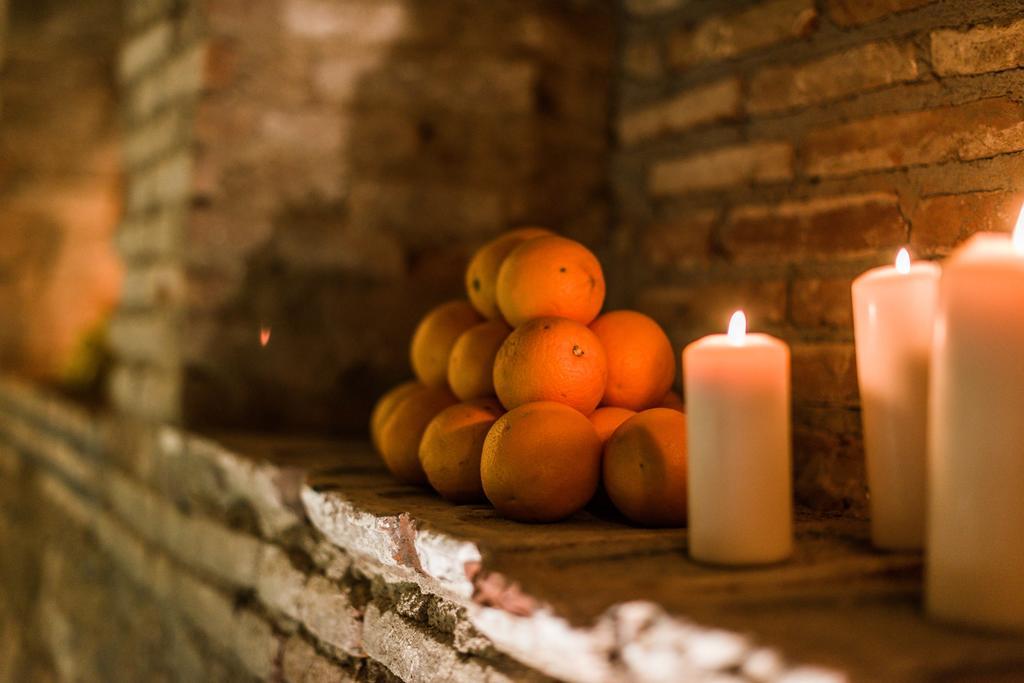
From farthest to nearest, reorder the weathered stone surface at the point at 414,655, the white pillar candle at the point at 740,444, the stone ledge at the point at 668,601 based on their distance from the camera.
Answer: the weathered stone surface at the point at 414,655, the white pillar candle at the point at 740,444, the stone ledge at the point at 668,601

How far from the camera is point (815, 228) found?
131 cm

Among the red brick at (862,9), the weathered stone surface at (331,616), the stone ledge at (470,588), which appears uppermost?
the red brick at (862,9)

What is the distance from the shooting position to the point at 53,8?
3.19 meters

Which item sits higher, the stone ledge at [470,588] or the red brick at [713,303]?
the red brick at [713,303]

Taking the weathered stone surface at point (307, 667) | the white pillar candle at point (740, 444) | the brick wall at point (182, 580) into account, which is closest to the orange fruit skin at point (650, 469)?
the white pillar candle at point (740, 444)

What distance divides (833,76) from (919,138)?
177 millimetres

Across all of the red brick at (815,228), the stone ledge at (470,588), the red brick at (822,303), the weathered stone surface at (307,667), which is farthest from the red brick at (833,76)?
the weathered stone surface at (307,667)

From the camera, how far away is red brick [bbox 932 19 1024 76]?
1.08 meters

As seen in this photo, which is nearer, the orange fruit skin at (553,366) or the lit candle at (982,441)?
the lit candle at (982,441)

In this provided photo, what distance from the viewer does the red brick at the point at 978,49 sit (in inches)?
42.7

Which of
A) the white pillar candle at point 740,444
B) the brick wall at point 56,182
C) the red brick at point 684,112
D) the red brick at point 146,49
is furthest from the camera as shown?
the brick wall at point 56,182

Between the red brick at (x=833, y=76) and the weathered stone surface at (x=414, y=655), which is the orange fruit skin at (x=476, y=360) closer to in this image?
the weathered stone surface at (x=414, y=655)

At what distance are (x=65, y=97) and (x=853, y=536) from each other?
124 inches

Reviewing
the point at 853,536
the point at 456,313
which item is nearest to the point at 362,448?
the point at 456,313
